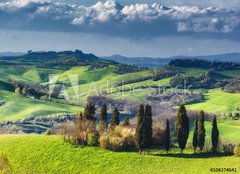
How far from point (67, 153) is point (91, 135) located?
284 inches

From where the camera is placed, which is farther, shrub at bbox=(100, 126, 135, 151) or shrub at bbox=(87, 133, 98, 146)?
shrub at bbox=(87, 133, 98, 146)

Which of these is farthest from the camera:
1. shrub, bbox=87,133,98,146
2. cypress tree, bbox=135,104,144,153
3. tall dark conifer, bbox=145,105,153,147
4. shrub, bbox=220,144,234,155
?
shrub, bbox=87,133,98,146

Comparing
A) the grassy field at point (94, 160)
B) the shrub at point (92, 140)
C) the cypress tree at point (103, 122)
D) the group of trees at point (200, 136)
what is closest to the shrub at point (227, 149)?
the grassy field at point (94, 160)

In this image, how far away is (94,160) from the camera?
81625 millimetres

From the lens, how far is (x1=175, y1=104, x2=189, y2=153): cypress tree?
86750 millimetres

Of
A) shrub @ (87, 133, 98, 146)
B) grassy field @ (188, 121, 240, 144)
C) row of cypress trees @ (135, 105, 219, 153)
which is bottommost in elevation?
grassy field @ (188, 121, 240, 144)

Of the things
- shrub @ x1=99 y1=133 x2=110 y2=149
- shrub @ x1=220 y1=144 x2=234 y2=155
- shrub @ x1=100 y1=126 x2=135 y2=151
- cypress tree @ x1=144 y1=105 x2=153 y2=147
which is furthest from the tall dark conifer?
shrub @ x1=220 y1=144 x2=234 y2=155

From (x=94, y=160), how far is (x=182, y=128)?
19113mm

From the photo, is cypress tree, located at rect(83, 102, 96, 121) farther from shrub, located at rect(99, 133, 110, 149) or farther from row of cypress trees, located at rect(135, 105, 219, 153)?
row of cypress trees, located at rect(135, 105, 219, 153)

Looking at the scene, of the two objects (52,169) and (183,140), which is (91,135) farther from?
(183,140)

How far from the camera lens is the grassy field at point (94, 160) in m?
76.8

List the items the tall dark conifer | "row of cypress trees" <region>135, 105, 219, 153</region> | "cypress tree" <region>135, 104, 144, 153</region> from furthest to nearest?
the tall dark conifer
"row of cypress trees" <region>135, 105, 219, 153</region>
"cypress tree" <region>135, 104, 144, 153</region>

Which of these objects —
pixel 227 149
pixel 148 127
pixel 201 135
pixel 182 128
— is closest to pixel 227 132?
pixel 227 149

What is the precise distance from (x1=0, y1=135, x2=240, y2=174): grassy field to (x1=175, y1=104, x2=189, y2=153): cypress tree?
2.26 meters
